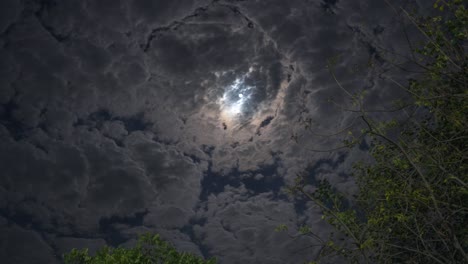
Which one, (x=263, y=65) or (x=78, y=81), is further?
(x=78, y=81)

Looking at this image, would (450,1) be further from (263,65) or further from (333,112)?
(333,112)

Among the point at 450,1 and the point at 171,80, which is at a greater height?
the point at 171,80

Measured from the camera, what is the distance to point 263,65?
16.1 meters

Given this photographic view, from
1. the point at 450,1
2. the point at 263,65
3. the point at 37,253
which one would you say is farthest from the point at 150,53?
the point at 37,253

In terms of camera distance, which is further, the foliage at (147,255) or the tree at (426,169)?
the foliage at (147,255)

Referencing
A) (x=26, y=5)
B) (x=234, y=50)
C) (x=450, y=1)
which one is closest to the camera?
(x=450, y=1)

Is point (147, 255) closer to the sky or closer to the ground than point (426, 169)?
closer to the ground

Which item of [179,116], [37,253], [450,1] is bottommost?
[450,1]

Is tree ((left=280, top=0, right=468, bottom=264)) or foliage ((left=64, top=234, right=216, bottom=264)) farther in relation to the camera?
foliage ((left=64, top=234, right=216, bottom=264))

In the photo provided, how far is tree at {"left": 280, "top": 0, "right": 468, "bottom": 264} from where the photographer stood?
5094 millimetres

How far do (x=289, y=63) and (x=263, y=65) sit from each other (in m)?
1.39

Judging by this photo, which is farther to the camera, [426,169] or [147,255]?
[147,255]

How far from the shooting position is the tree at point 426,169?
201 inches

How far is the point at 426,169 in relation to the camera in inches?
300
